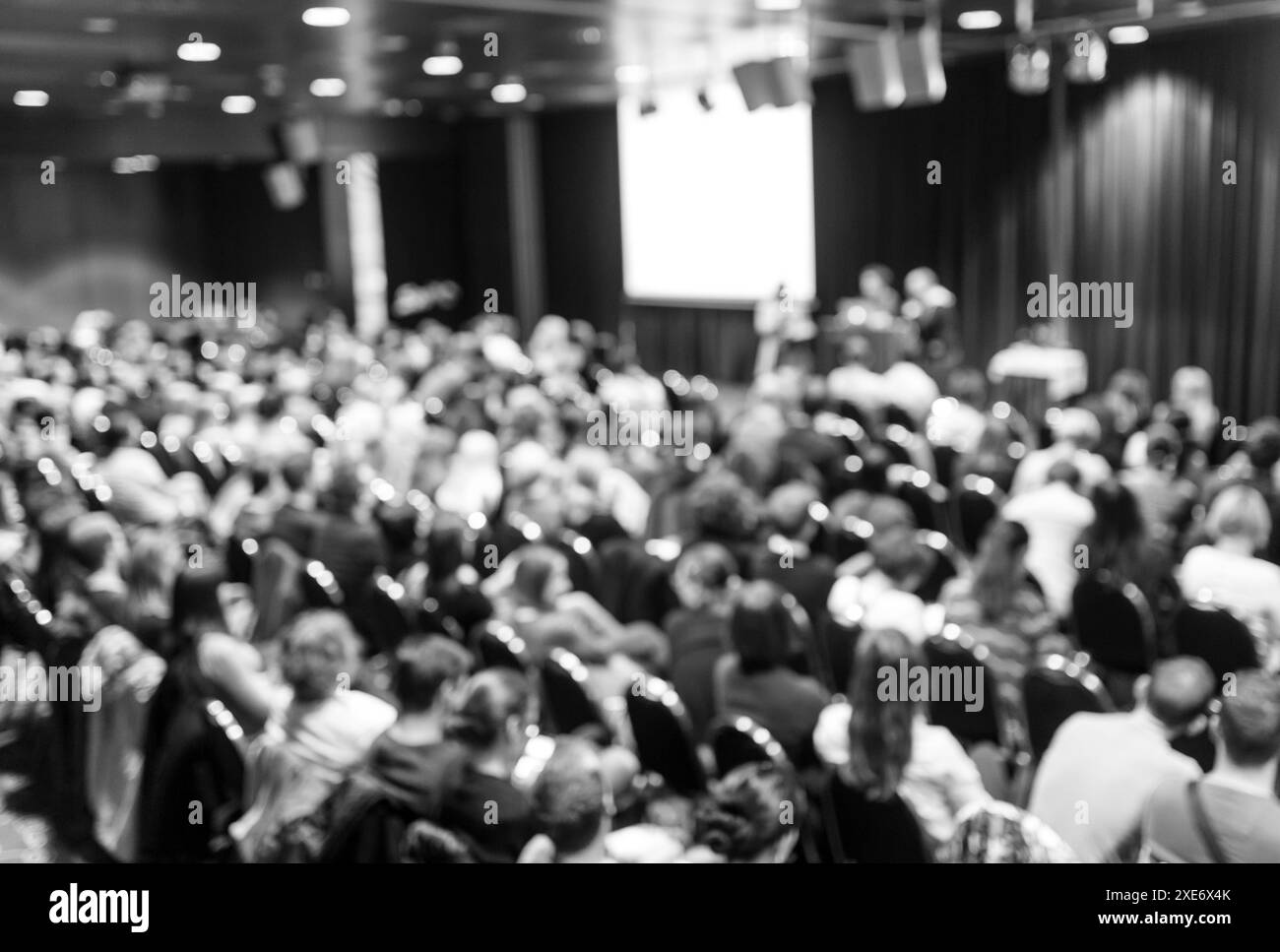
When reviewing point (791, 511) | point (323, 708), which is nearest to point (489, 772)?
point (323, 708)

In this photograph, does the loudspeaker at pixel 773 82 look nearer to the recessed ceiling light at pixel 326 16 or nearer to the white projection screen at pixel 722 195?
the recessed ceiling light at pixel 326 16

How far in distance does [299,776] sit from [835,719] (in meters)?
1.47

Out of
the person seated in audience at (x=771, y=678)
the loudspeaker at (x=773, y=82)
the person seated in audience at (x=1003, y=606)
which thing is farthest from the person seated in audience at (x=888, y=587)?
the loudspeaker at (x=773, y=82)

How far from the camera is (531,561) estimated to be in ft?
15.9

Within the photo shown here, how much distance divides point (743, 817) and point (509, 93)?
1392 centimetres

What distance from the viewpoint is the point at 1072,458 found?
658 centimetres

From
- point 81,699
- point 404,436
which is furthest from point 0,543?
point 404,436

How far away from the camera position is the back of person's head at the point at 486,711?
327 centimetres

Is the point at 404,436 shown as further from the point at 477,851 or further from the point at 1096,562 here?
the point at 477,851

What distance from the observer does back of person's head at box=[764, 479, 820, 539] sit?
5984mm

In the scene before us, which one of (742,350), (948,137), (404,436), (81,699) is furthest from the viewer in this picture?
(742,350)

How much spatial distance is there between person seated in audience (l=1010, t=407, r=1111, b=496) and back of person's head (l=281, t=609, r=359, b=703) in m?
3.76

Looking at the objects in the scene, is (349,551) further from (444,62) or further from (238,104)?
A: (238,104)
